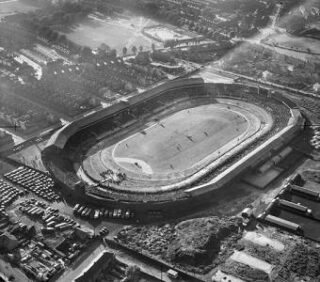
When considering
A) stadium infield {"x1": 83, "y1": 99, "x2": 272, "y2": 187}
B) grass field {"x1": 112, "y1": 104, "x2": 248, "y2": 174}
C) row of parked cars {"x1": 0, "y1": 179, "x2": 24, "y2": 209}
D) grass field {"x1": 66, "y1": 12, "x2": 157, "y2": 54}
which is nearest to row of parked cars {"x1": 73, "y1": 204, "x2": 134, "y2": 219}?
stadium infield {"x1": 83, "y1": 99, "x2": 272, "y2": 187}

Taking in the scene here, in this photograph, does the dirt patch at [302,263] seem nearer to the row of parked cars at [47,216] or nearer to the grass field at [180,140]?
the grass field at [180,140]

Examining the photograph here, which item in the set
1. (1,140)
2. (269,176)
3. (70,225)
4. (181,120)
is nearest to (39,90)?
(1,140)

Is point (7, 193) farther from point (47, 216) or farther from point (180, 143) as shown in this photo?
point (180, 143)

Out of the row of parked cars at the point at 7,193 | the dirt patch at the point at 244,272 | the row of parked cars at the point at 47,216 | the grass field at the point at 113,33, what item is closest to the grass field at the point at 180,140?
the row of parked cars at the point at 47,216

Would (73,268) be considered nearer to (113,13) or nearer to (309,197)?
(309,197)

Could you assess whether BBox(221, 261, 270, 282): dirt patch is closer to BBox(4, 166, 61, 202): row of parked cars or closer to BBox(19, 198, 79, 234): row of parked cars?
BBox(19, 198, 79, 234): row of parked cars

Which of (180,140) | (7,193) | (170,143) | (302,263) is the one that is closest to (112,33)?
(180,140)
